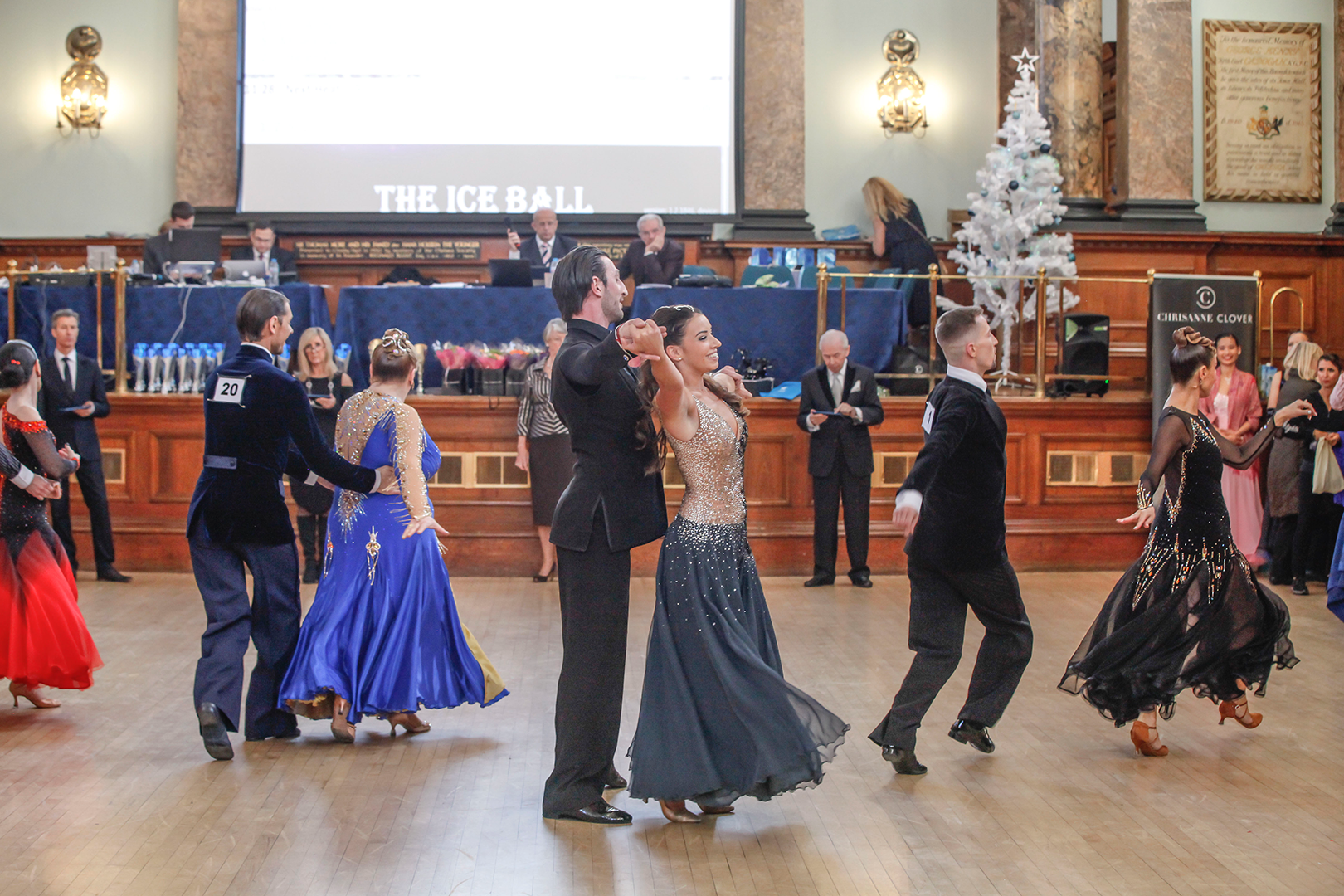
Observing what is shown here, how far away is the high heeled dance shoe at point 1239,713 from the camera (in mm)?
4996

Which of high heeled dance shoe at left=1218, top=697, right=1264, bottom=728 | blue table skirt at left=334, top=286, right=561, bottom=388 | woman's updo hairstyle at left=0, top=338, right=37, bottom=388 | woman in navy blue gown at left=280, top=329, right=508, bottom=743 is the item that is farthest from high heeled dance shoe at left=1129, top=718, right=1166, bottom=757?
blue table skirt at left=334, top=286, right=561, bottom=388

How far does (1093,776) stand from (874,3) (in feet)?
34.7

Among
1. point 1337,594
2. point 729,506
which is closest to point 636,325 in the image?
point 729,506

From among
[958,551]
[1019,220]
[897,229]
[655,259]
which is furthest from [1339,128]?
[958,551]

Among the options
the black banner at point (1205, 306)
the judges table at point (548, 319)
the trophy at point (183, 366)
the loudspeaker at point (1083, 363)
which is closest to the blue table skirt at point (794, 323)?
the judges table at point (548, 319)

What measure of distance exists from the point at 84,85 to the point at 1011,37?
9.34 m

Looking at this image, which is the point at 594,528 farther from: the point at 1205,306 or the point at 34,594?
the point at 1205,306

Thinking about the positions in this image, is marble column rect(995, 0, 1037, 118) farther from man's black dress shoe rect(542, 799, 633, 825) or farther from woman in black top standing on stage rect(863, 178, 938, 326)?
man's black dress shoe rect(542, 799, 633, 825)

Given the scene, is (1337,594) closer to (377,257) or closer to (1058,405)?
(1058,405)

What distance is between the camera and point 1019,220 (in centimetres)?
1126

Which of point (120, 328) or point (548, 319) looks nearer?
point (120, 328)

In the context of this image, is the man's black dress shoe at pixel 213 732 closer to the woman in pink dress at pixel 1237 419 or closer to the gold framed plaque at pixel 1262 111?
the woman in pink dress at pixel 1237 419

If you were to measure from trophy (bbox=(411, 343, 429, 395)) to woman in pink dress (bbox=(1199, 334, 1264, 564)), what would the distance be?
5.33m

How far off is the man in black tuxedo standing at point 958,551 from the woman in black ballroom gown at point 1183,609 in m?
0.43
